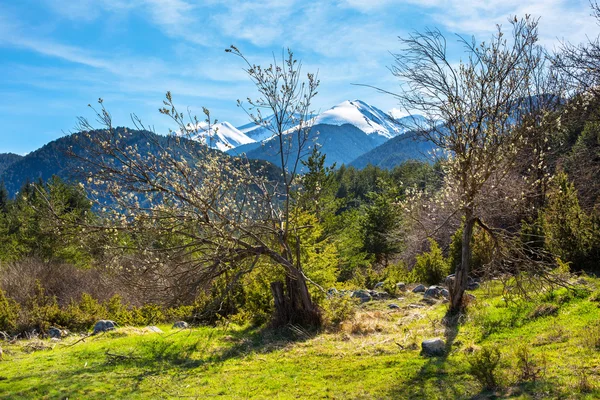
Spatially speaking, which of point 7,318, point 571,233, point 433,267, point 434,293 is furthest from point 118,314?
point 571,233

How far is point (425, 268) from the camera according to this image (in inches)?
635

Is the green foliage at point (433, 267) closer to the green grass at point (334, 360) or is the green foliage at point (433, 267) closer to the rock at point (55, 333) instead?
the green grass at point (334, 360)

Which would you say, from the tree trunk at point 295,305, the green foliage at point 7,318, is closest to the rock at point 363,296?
the tree trunk at point 295,305

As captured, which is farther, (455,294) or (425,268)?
(425,268)

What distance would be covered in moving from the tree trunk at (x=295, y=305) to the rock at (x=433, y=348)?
321 centimetres

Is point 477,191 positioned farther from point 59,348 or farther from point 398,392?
point 59,348

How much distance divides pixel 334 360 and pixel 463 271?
138 inches

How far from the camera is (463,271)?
930 cm

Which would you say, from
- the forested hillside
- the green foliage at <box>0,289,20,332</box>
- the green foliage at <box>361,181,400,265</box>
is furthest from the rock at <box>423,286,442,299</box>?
the green foliage at <box>0,289,20,332</box>

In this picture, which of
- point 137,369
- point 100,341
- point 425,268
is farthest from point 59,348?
point 425,268

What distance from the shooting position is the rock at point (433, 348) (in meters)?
7.16

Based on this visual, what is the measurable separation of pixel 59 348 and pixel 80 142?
14.1 ft

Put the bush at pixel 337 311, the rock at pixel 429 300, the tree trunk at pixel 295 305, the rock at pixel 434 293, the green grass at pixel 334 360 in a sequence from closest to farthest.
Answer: the green grass at pixel 334 360, the tree trunk at pixel 295 305, the bush at pixel 337 311, the rock at pixel 429 300, the rock at pixel 434 293

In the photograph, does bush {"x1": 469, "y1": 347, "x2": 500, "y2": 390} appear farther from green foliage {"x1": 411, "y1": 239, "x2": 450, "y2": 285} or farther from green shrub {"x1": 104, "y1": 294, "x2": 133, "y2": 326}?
green foliage {"x1": 411, "y1": 239, "x2": 450, "y2": 285}
